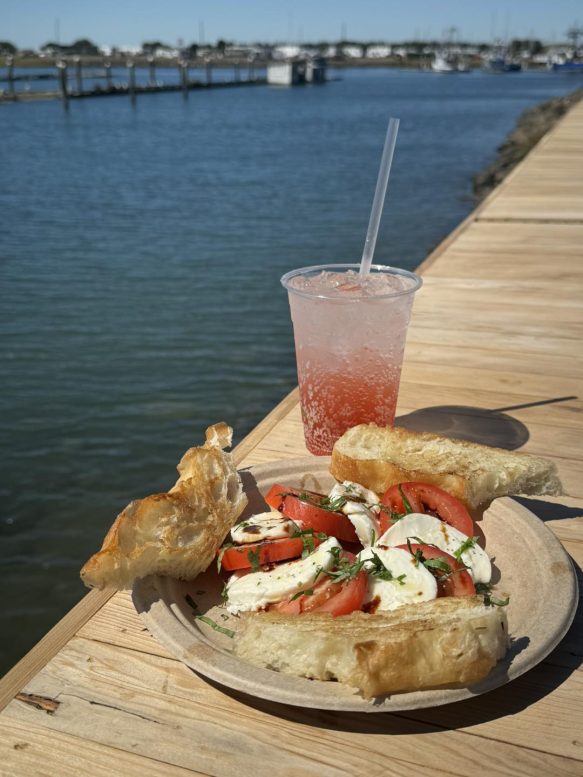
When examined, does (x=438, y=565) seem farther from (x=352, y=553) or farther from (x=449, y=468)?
(x=449, y=468)

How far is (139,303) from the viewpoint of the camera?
985 cm

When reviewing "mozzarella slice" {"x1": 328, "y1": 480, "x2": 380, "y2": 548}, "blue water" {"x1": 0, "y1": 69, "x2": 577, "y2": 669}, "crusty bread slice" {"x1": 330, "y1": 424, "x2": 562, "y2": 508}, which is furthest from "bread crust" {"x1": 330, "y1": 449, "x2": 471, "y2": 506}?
"blue water" {"x1": 0, "y1": 69, "x2": 577, "y2": 669}

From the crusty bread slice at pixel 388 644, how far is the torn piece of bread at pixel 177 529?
0.24 metres

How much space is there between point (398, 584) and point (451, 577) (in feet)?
0.36

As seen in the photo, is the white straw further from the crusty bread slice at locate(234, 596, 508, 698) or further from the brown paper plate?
the crusty bread slice at locate(234, 596, 508, 698)

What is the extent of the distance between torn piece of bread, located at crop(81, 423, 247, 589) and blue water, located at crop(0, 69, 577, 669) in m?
3.56

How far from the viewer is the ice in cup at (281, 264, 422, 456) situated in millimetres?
2328

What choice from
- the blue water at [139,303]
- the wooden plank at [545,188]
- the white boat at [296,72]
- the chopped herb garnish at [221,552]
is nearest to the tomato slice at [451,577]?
the chopped herb garnish at [221,552]

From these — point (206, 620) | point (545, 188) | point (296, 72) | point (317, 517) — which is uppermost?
point (317, 517)

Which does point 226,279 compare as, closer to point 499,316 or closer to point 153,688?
point 499,316

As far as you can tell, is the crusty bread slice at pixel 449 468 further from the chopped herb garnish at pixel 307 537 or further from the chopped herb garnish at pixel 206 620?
the chopped herb garnish at pixel 206 620

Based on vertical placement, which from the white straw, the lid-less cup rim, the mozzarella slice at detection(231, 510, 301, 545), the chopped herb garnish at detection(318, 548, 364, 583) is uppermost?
the white straw


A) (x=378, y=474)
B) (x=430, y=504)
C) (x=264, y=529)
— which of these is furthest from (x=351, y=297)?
(x=264, y=529)

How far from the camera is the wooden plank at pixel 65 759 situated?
1342 millimetres
